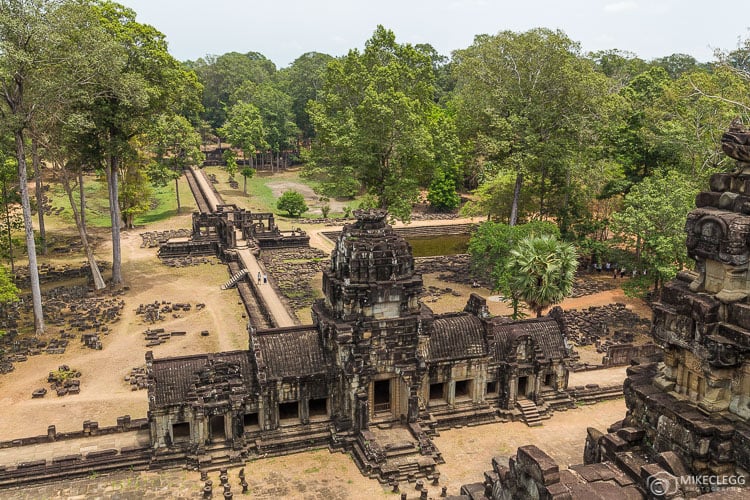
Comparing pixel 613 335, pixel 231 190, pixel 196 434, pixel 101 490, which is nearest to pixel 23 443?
pixel 101 490

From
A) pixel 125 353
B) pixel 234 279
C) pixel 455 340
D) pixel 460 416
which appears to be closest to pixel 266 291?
pixel 234 279

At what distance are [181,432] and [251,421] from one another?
2557 mm

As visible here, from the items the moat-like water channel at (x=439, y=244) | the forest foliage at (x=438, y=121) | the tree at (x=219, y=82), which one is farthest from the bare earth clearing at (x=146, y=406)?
the tree at (x=219, y=82)

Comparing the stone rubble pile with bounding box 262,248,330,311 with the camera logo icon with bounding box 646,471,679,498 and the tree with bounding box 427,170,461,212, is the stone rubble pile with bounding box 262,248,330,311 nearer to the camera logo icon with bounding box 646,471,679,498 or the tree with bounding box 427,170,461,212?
the tree with bounding box 427,170,461,212

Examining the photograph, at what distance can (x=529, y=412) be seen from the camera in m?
25.7

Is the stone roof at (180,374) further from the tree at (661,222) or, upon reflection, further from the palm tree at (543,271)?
the tree at (661,222)

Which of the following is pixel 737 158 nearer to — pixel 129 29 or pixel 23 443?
pixel 23 443

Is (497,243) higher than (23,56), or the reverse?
(23,56)

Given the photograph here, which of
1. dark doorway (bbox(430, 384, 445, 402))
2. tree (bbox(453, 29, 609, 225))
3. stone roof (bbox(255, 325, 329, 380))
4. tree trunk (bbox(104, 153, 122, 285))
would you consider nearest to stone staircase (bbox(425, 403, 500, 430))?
dark doorway (bbox(430, 384, 445, 402))

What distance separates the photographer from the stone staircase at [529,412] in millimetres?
25375

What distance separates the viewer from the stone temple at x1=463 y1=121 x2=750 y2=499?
479 inches

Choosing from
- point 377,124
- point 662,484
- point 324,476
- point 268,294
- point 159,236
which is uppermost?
point 377,124

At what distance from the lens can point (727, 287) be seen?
12555 mm

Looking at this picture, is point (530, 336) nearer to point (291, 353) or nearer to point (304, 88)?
point (291, 353)
